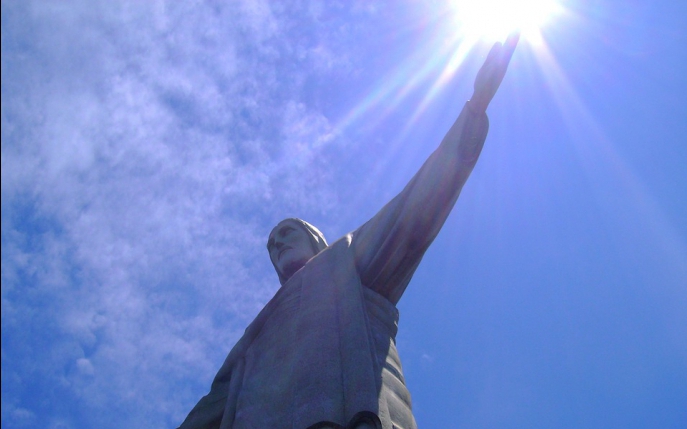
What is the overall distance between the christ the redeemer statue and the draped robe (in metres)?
0.01

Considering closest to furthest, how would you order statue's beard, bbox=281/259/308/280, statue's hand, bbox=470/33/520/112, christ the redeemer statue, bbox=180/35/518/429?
christ the redeemer statue, bbox=180/35/518/429, statue's hand, bbox=470/33/520/112, statue's beard, bbox=281/259/308/280

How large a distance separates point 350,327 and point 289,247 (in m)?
4.39

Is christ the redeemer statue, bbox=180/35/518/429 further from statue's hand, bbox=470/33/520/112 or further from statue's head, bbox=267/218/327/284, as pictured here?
statue's head, bbox=267/218/327/284

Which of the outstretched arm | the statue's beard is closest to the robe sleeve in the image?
the outstretched arm

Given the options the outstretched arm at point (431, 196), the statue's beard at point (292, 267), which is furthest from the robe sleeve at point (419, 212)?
the statue's beard at point (292, 267)

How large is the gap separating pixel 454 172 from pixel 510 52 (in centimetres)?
165

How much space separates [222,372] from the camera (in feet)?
30.0

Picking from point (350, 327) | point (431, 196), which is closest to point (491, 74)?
point (431, 196)

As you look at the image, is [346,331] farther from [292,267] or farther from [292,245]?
[292,245]

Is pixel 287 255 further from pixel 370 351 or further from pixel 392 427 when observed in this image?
pixel 392 427

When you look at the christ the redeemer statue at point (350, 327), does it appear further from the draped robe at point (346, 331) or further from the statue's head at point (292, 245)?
the statue's head at point (292, 245)

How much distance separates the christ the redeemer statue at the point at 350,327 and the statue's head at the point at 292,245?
1632 millimetres

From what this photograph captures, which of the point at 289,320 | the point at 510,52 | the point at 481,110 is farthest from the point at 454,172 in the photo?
the point at 289,320

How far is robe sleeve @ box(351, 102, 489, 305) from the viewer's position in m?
9.01
